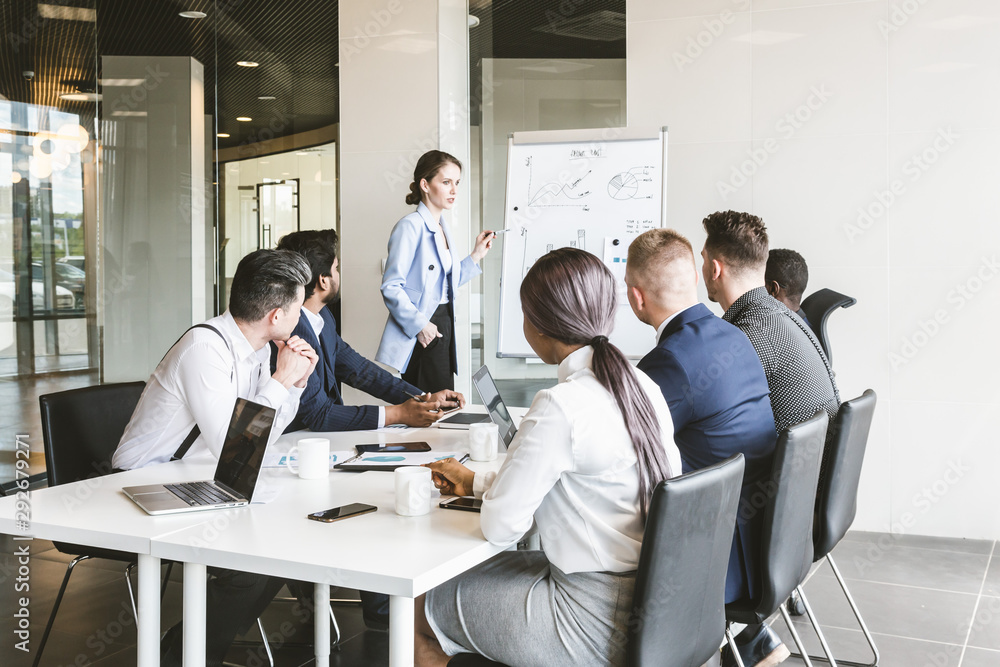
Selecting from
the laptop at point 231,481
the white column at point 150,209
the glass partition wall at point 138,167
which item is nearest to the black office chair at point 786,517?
the laptop at point 231,481

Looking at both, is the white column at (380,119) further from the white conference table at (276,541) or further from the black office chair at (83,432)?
the white conference table at (276,541)

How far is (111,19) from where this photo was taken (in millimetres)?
5586

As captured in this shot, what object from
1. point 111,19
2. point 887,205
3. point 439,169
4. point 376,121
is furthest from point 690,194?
point 111,19

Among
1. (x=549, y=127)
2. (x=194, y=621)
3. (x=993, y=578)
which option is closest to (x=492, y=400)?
(x=194, y=621)

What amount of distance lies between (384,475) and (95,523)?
702mm

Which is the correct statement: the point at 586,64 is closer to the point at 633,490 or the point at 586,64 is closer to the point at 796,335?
the point at 796,335

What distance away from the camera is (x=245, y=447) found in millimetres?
1919

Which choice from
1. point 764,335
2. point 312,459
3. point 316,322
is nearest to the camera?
point 312,459

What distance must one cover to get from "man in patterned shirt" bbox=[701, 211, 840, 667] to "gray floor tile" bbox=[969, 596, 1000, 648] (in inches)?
31.1

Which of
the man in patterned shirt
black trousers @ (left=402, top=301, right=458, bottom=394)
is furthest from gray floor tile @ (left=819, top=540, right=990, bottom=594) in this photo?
black trousers @ (left=402, top=301, right=458, bottom=394)

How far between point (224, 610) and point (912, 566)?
9.96ft

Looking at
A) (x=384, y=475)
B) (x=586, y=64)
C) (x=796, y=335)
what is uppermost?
(x=586, y=64)

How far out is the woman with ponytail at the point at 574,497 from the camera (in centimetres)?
159

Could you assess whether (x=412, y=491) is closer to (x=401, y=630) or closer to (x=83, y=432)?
(x=401, y=630)
